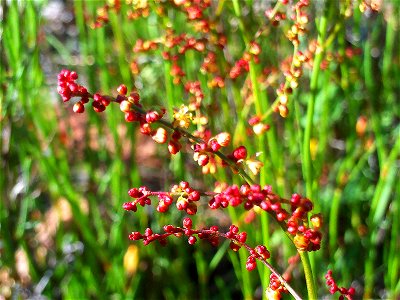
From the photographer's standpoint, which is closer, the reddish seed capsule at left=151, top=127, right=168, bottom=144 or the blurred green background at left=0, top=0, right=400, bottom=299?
the reddish seed capsule at left=151, top=127, right=168, bottom=144

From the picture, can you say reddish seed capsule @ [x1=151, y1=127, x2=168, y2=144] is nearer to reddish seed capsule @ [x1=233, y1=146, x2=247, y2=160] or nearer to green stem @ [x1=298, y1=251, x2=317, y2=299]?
reddish seed capsule @ [x1=233, y1=146, x2=247, y2=160]

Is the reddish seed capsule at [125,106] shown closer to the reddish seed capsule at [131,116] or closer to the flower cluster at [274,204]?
the reddish seed capsule at [131,116]

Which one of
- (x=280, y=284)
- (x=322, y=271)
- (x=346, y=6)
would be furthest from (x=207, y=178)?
(x=280, y=284)

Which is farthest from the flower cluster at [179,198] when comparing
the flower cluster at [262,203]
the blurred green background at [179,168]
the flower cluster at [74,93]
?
the blurred green background at [179,168]

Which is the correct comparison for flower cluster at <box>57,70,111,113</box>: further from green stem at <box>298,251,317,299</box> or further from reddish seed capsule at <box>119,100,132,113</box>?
green stem at <box>298,251,317,299</box>

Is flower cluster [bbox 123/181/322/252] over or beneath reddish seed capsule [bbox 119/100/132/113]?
beneath

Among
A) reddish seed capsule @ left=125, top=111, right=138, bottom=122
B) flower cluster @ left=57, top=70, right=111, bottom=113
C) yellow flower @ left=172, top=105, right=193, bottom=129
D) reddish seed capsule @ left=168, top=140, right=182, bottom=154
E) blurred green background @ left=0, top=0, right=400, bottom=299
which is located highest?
flower cluster @ left=57, top=70, right=111, bottom=113

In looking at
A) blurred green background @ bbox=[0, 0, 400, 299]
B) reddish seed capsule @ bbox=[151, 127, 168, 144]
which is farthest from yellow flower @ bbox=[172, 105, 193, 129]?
blurred green background @ bbox=[0, 0, 400, 299]

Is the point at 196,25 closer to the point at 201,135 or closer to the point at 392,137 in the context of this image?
the point at 201,135

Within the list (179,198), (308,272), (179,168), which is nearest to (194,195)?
(179,198)
